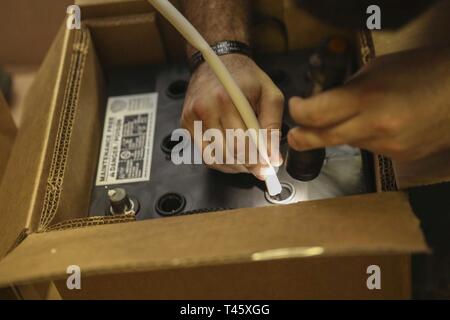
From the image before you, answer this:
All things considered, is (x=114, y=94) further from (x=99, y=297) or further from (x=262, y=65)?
(x=99, y=297)

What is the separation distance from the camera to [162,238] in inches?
21.9

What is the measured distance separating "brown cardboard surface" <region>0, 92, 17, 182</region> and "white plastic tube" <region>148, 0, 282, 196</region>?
Result: 17.7 inches

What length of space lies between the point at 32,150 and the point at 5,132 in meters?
0.23

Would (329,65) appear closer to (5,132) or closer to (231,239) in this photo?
(231,239)

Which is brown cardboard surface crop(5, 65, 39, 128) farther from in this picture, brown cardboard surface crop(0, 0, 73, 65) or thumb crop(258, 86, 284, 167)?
thumb crop(258, 86, 284, 167)

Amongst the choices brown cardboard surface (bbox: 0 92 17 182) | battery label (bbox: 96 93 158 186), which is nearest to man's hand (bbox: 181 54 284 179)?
battery label (bbox: 96 93 158 186)

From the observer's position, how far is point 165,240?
551 millimetres

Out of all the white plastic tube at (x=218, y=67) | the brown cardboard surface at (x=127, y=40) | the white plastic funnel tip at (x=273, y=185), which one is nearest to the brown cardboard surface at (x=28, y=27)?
the brown cardboard surface at (x=127, y=40)

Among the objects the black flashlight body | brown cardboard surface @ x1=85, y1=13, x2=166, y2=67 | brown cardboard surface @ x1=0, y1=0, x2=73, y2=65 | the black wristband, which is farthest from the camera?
brown cardboard surface @ x1=0, y1=0, x2=73, y2=65

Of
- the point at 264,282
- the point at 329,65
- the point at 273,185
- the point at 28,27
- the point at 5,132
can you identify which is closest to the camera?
the point at 329,65

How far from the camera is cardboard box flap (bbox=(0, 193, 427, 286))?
0.50m

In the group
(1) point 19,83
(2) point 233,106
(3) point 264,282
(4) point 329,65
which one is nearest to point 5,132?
(1) point 19,83

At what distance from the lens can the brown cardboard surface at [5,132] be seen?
95 centimetres
